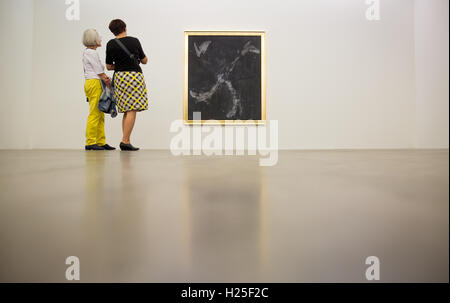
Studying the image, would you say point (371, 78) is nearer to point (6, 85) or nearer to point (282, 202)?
point (282, 202)

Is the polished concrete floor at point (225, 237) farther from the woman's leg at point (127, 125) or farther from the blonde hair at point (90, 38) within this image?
the blonde hair at point (90, 38)

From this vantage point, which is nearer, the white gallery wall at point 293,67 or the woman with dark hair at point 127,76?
the woman with dark hair at point 127,76

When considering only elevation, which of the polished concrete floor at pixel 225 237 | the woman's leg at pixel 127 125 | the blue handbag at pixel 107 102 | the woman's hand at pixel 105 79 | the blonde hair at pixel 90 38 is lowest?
the polished concrete floor at pixel 225 237

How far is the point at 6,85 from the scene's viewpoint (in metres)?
3.78

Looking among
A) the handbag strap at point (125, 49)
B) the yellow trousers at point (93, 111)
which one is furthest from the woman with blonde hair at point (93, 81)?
the handbag strap at point (125, 49)

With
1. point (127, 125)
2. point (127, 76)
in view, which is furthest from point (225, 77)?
point (127, 125)

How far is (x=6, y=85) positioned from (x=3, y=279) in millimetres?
4463

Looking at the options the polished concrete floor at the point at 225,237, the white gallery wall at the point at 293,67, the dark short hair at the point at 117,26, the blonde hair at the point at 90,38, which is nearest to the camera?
the polished concrete floor at the point at 225,237

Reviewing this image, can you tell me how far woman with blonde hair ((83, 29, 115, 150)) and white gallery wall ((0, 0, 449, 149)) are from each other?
1343 mm

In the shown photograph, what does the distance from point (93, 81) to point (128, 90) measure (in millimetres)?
353

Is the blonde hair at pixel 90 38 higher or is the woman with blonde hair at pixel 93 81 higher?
the blonde hair at pixel 90 38

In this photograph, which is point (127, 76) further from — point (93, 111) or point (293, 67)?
point (293, 67)

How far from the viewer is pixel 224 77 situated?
161 inches

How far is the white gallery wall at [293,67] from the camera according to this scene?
3.98 meters
